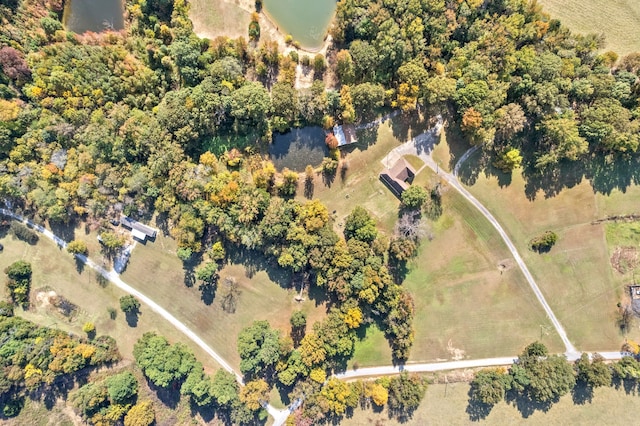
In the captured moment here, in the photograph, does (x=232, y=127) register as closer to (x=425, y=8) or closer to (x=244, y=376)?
(x=425, y=8)

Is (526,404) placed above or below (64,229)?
below

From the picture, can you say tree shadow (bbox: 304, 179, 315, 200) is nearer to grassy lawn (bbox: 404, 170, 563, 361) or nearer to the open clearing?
the open clearing

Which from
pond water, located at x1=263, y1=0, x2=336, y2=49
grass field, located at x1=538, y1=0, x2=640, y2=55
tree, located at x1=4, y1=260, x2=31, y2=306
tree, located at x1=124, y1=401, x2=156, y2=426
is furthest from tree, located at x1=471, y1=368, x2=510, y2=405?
tree, located at x1=4, y1=260, x2=31, y2=306

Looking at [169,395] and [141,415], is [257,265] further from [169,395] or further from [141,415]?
[141,415]

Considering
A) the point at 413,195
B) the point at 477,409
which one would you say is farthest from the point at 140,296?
the point at 477,409

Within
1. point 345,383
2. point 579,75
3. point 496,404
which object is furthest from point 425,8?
point 496,404

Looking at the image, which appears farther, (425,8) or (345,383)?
(345,383)
